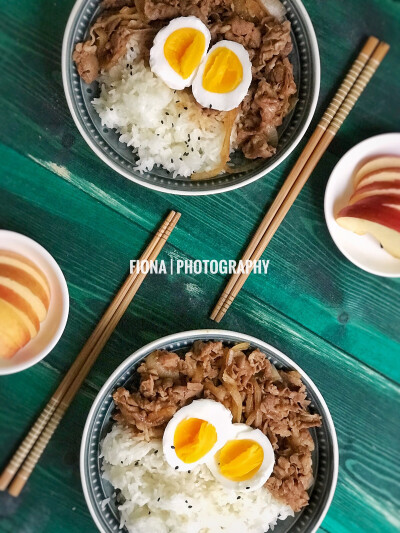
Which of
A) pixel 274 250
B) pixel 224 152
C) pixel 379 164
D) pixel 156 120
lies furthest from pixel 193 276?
pixel 379 164

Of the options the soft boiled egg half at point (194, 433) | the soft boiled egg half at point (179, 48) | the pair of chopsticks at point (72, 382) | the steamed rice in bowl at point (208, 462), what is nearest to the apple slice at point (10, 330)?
the pair of chopsticks at point (72, 382)

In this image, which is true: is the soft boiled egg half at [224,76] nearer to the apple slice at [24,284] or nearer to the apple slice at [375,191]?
the apple slice at [375,191]

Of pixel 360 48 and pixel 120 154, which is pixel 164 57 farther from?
pixel 360 48

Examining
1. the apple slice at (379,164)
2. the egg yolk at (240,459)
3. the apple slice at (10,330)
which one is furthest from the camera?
the apple slice at (379,164)

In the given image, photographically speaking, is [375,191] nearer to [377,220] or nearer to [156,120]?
[377,220]

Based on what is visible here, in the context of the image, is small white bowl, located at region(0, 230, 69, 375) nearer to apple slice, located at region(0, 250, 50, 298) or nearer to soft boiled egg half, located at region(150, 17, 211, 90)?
apple slice, located at region(0, 250, 50, 298)

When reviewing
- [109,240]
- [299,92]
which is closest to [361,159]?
[299,92]
